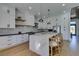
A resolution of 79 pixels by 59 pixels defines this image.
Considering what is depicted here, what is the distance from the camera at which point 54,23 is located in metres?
1.82

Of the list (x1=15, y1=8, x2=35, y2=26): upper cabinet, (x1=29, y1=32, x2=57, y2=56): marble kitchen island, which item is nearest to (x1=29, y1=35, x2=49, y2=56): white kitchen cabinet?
(x1=29, y1=32, x2=57, y2=56): marble kitchen island

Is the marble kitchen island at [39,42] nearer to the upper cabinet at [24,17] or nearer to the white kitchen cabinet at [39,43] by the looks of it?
the white kitchen cabinet at [39,43]

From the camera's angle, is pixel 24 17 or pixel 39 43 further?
pixel 39 43

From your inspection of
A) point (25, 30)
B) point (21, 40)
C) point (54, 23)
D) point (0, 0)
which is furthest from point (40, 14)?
point (0, 0)

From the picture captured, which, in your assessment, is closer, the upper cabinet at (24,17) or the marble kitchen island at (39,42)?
the upper cabinet at (24,17)

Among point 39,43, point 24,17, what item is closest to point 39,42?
point 39,43

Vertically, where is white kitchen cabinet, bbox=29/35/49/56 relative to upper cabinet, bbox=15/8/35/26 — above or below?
below

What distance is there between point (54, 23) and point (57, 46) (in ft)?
2.43

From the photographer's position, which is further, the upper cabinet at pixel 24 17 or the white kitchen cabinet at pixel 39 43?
the white kitchen cabinet at pixel 39 43

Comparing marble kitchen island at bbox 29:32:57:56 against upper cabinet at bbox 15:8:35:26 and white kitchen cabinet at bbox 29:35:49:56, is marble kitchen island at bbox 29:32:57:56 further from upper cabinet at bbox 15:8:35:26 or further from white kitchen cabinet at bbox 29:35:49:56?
upper cabinet at bbox 15:8:35:26

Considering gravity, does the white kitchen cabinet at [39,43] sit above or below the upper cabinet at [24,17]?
below

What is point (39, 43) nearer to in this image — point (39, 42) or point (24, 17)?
point (39, 42)

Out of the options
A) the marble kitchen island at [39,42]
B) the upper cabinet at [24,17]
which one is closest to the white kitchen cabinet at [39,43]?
the marble kitchen island at [39,42]

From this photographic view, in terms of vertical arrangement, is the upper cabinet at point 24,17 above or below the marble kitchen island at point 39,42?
above
